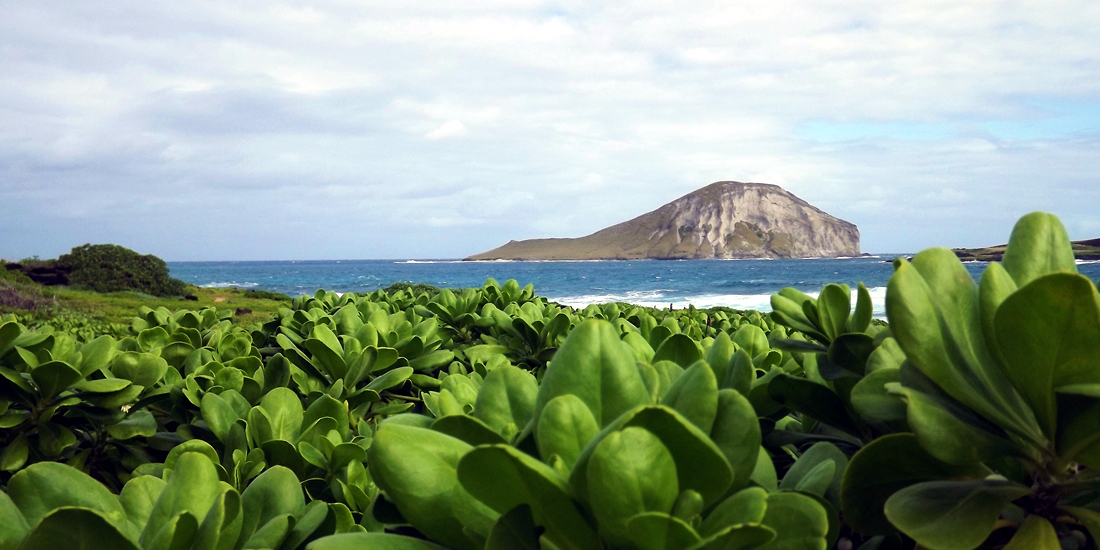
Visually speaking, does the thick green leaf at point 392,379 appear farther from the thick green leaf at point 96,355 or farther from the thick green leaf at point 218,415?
the thick green leaf at point 96,355

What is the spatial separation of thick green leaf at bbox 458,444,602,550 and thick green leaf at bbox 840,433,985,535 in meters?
0.32

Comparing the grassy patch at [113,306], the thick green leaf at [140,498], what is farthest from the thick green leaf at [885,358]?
the grassy patch at [113,306]

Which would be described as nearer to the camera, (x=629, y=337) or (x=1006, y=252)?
(x=1006, y=252)

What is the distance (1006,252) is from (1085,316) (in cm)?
24

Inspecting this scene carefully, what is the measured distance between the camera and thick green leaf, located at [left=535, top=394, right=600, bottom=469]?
0.72 meters

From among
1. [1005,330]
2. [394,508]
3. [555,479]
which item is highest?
[1005,330]

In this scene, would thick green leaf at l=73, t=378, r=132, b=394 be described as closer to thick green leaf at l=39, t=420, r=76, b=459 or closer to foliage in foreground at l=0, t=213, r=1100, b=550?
thick green leaf at l=39, t=420, r=76, b=459

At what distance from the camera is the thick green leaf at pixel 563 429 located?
28.3 inches

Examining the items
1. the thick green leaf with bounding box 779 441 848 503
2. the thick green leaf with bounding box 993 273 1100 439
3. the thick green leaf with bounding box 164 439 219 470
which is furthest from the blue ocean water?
the thick green leaf with bounding box 993 273 1100 439

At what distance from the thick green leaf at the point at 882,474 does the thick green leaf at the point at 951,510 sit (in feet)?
0.09

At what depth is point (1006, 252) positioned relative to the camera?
2.88 ft

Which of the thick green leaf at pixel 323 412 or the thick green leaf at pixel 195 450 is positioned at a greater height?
the thick green leaf at pixel 323 412

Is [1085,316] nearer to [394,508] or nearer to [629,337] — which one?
[394,508]

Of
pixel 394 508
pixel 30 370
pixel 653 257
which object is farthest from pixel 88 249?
pixel 653 257
